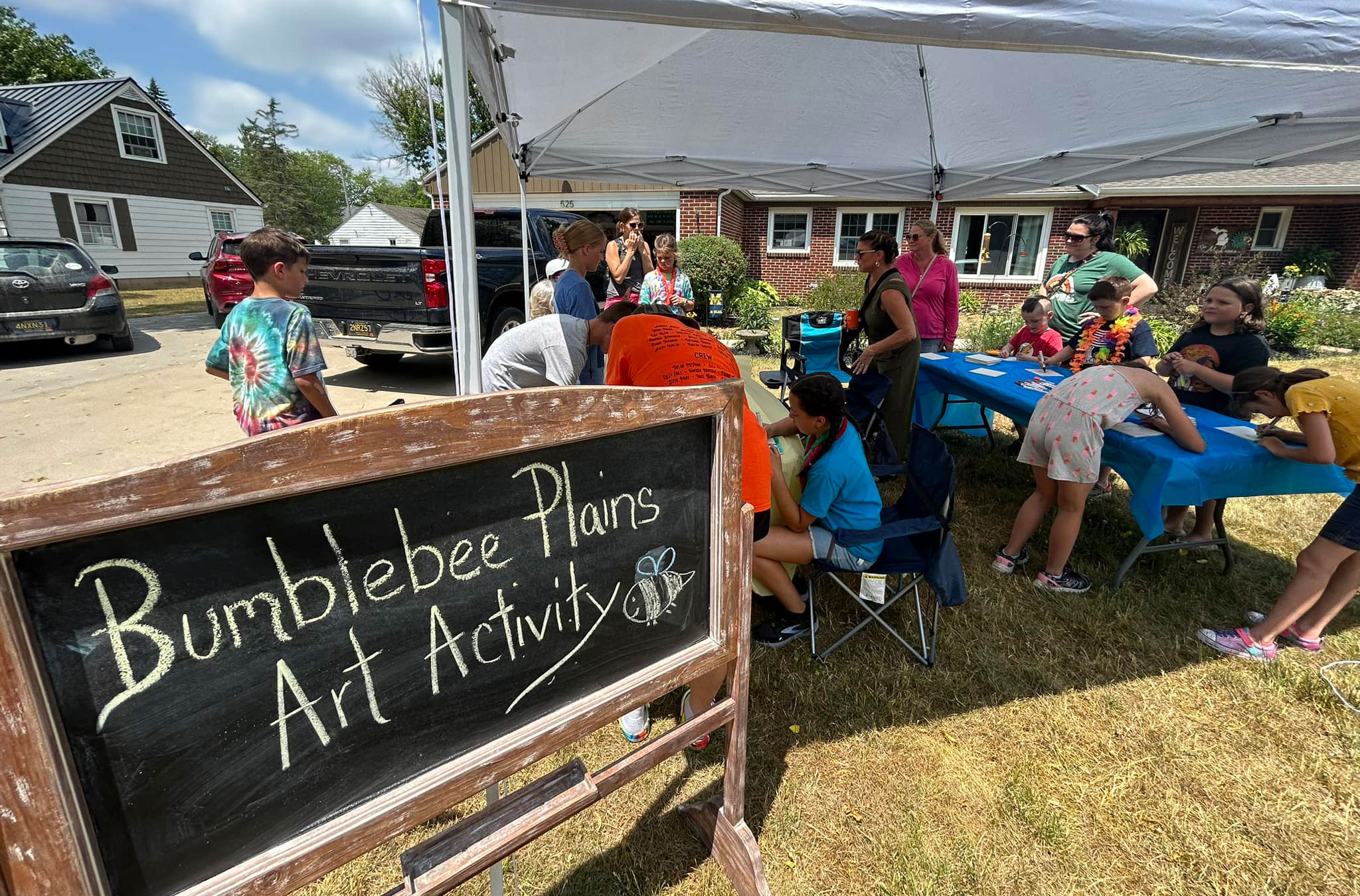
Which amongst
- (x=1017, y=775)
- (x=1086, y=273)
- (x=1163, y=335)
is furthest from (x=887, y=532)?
(x=1163, y=335)

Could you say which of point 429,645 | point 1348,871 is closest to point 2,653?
point 429,645

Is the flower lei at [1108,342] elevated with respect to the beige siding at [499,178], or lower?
lower

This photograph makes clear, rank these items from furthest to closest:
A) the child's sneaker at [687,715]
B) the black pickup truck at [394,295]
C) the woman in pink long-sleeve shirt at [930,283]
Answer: the black pickup truck at [394,295] < the woman in pink long-sleeve shirt at [930,283] < the child's sneaker at [687,715]

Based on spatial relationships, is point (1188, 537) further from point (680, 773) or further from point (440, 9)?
point (440, 9)

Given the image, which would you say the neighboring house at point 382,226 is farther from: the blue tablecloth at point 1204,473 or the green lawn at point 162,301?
the blue tablecloth at point 1204,473

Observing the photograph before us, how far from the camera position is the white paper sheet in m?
3.00

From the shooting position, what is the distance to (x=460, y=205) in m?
2.20

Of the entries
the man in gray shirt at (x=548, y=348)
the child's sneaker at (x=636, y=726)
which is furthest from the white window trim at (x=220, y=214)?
the child's sneaker at (x=636, y=726)

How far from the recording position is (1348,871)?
184cm

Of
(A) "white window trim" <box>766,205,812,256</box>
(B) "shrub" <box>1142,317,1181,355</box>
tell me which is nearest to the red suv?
(A) "white window trim" <box>766,205,812,256</box>

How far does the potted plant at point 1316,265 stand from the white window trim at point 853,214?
8665 mm

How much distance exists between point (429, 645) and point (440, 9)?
6.24 feet

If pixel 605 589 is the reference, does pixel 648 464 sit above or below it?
above

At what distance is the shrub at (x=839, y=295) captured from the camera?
35.3ft
